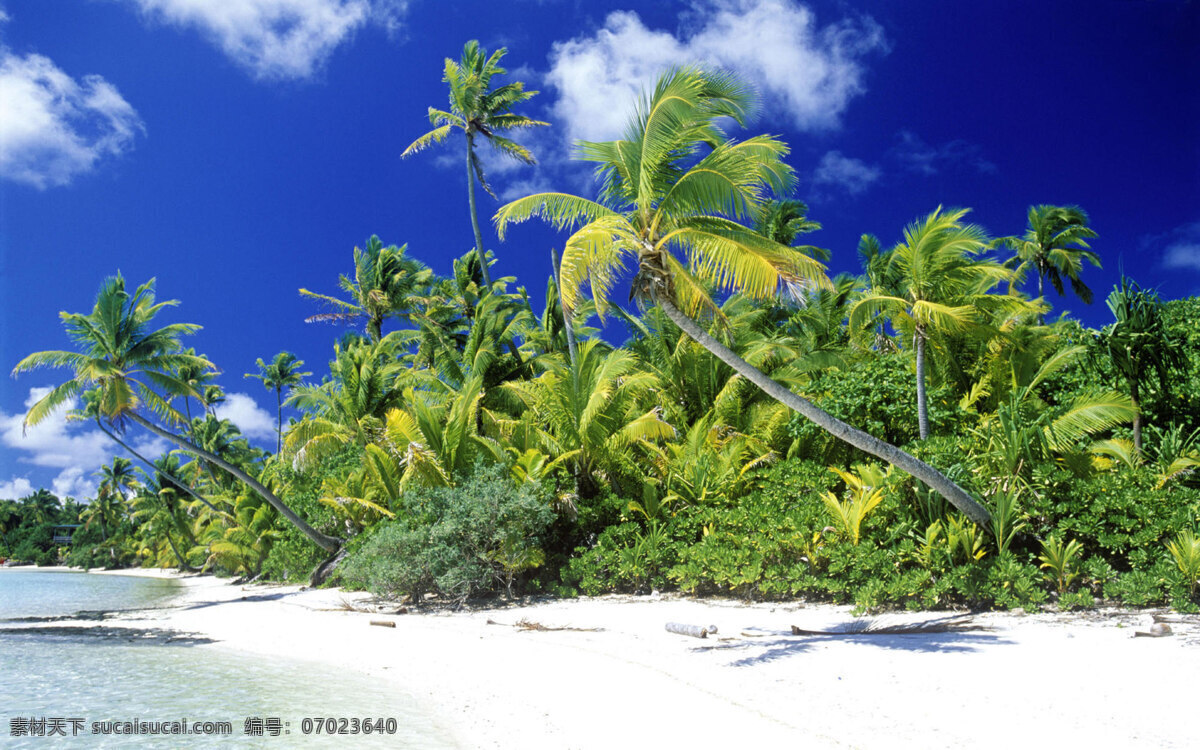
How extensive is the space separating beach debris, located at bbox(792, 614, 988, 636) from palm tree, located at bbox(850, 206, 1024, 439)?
19.1ft

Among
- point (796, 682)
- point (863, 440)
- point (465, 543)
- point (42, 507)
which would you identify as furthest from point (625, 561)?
point (42, 507)

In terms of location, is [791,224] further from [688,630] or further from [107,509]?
[107,509]

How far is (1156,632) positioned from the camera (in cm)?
597

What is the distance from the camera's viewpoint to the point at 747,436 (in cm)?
1415

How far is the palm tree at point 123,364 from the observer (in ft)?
59.4

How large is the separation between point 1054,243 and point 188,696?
3253cm

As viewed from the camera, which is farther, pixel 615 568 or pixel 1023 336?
pixel 1023 336

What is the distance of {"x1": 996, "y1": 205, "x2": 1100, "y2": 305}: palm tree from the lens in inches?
1077

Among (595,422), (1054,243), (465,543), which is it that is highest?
(1054,243)

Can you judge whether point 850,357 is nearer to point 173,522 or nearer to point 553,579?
point 553,579

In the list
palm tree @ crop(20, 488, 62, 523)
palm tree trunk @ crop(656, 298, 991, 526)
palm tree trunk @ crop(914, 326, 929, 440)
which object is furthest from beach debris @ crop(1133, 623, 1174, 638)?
palm tree @ crop(20, 488, 62, 523)

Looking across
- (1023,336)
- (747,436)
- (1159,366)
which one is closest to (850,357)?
(1023,336)

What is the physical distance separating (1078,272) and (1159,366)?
21.9 m

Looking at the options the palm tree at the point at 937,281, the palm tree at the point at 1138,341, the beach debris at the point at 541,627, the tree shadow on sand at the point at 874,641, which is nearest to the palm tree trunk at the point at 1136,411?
the palm tree at the point at 1138,341
